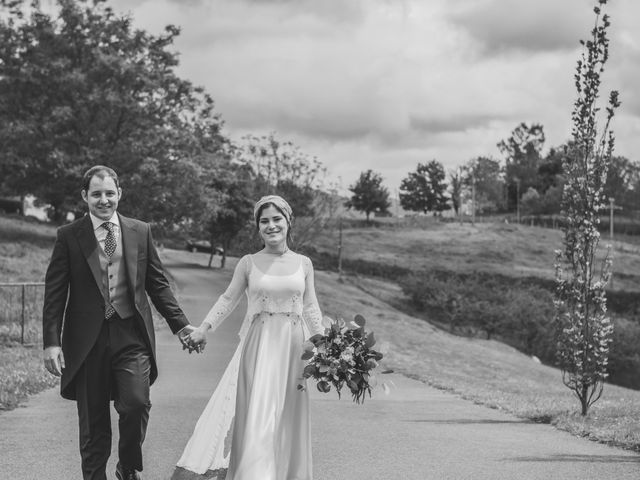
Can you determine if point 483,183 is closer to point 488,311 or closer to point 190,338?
point 488,311

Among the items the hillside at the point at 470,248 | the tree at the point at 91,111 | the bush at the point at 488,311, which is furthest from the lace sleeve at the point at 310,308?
the hillside at the point at 470,248

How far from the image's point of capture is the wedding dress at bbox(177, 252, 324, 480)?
6.29 meters

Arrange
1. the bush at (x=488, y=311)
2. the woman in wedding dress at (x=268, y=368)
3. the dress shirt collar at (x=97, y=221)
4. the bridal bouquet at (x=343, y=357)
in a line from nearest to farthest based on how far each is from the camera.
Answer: the dress shirt collar at (x=97, y=221), the bridal bouquet at (x=343, y=357), the woman in wedding dress at (x=268, y=368), the bush at (x=488, y=311)

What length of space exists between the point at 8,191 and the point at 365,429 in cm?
3368

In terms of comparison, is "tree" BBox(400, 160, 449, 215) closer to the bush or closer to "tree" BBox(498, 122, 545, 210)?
"tree" BBox(498, 122, 545, 210)

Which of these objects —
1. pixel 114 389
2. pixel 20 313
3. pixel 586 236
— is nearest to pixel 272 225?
pixel 114 389

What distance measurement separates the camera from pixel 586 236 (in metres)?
12.1

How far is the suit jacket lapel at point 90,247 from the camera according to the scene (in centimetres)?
579

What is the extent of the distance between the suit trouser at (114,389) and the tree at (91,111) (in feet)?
101

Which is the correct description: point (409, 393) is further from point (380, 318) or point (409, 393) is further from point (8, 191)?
point (8, 191)

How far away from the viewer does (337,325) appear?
6.36 metres

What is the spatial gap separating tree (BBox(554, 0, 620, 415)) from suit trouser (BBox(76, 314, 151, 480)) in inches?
289

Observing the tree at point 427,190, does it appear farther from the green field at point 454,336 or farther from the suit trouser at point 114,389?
the suit trouser at point 114,389

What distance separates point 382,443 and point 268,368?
2.95 m
